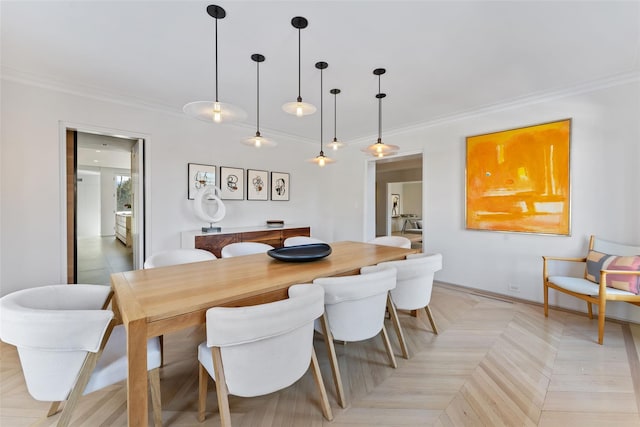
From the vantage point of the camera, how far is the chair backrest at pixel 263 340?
43.9 inches

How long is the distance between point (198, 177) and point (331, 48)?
2.63 m

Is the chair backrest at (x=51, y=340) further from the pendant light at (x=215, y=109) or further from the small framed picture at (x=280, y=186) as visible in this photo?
the small framed picture at (x=280, y=186)

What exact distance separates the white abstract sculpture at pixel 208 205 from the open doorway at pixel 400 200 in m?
4.06

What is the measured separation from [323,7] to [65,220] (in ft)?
11.3

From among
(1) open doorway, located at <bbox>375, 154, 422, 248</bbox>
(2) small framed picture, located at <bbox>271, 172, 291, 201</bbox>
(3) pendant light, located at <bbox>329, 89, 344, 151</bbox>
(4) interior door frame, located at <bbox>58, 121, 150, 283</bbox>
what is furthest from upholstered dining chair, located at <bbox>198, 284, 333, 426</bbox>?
(1) open doorway, located at <bbox>375, 154, 422, 248</bbox>

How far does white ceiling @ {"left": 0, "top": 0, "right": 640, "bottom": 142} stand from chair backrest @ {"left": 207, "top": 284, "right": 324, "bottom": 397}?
1.90 m

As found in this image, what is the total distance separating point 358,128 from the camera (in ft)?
14.9

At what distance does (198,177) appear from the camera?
3871mm

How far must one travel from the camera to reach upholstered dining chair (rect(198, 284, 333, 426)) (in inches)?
43.9

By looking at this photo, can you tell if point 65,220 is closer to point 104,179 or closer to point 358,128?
point 358,128

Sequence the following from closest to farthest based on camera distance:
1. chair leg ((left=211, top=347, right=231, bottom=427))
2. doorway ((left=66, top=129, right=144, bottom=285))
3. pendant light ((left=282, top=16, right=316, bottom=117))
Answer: chair leg ((left=211, top=347, right=231, bottom=427)), pendant light ((left=282, top=16, right=316, bottom=117)), doorway ((left=66, top=129, right=144, bottom=285))

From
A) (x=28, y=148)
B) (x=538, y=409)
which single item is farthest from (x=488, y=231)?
(x=28, y=148)

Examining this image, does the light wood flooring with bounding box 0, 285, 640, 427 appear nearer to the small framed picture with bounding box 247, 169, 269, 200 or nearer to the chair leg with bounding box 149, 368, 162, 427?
the chair leg with bounding box 149, 368, 162, 427

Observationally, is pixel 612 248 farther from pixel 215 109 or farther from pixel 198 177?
pixel 198 177
